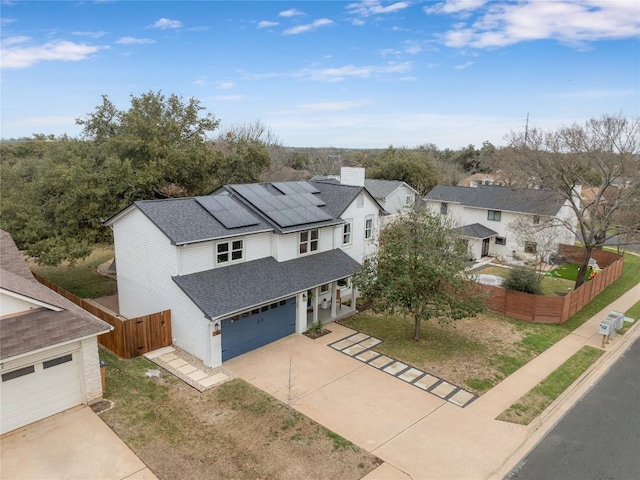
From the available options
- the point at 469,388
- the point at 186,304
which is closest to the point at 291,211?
the point at 186,304

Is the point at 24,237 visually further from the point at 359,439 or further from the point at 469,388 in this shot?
the point at 469,388

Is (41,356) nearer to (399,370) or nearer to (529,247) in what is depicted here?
(399,370)

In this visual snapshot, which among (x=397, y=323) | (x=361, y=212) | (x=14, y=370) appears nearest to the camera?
(x=14, y=370)

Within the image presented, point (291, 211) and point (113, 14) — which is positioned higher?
point (113, 14)

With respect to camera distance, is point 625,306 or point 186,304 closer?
point 186,304

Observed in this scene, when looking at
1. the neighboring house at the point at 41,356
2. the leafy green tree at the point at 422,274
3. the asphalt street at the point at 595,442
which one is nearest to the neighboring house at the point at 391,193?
the leafy green tree at the point at 422,274
